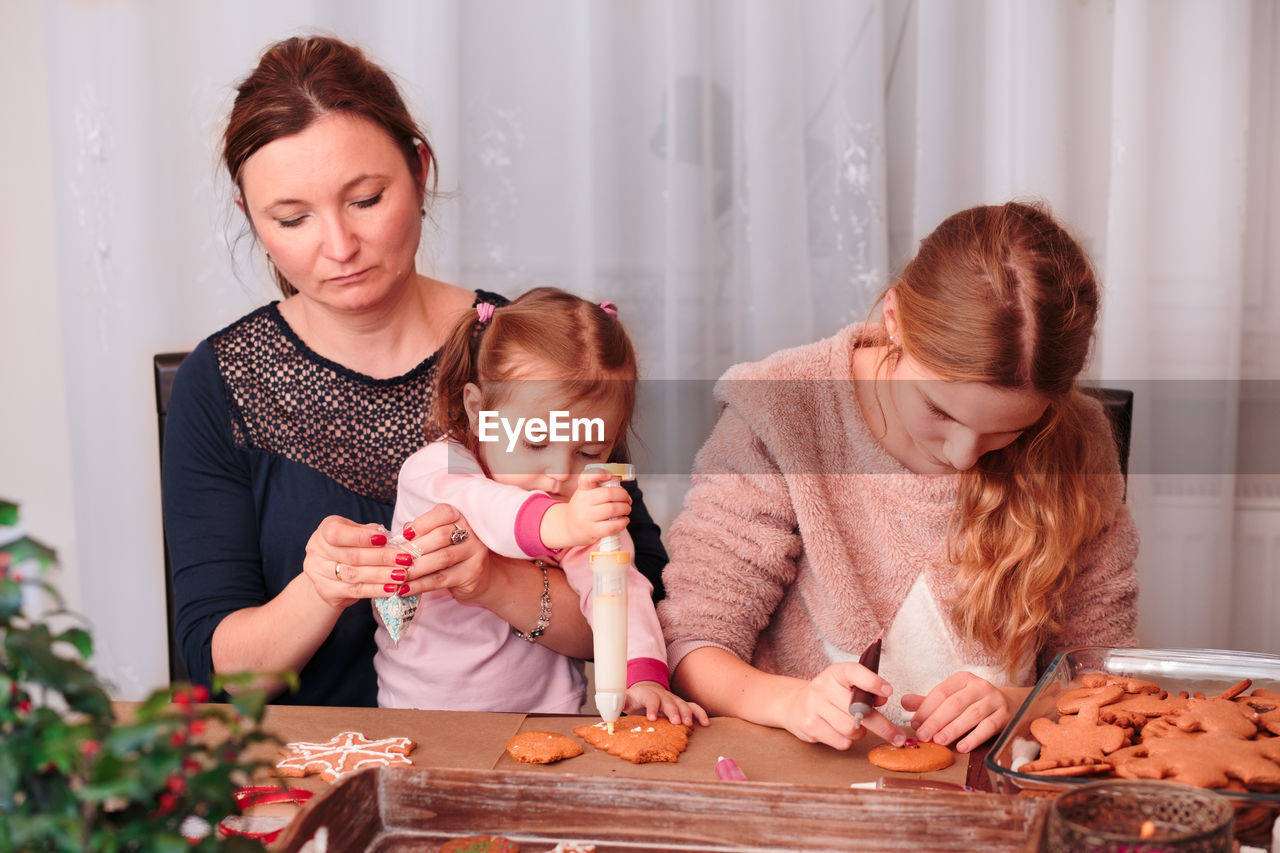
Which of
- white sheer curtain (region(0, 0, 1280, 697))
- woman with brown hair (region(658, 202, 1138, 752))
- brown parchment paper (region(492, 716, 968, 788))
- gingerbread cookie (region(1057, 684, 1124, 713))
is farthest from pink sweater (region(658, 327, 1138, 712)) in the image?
white sheer curtain (region(0, 0, 1280, 697))

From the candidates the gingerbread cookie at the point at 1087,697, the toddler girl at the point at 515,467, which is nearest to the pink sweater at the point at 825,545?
the toddler girl at the point at 515,467

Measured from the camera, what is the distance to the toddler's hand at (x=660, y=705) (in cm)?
113

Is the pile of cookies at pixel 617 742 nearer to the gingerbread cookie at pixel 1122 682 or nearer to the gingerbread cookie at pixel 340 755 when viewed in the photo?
the gingerbread cookie at pixel 340 755

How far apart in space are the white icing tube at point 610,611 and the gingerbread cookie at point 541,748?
77 millimetres

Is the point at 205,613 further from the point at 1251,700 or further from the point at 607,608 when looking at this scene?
the point at 1251,700

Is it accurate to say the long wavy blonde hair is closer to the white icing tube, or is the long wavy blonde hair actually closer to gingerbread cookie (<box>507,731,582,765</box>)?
the white icing tube

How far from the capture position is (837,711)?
1.04 metres

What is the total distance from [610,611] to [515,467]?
378mm

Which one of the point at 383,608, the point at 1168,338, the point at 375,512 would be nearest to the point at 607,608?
the point at 383,608

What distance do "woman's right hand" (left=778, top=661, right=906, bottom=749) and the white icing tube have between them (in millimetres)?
189

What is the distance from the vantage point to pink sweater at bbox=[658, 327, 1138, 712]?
136 cm

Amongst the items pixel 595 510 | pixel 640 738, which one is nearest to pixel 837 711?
pixel 640 738

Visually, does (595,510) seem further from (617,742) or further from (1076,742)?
(1076,742)

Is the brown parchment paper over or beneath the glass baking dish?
beneath
